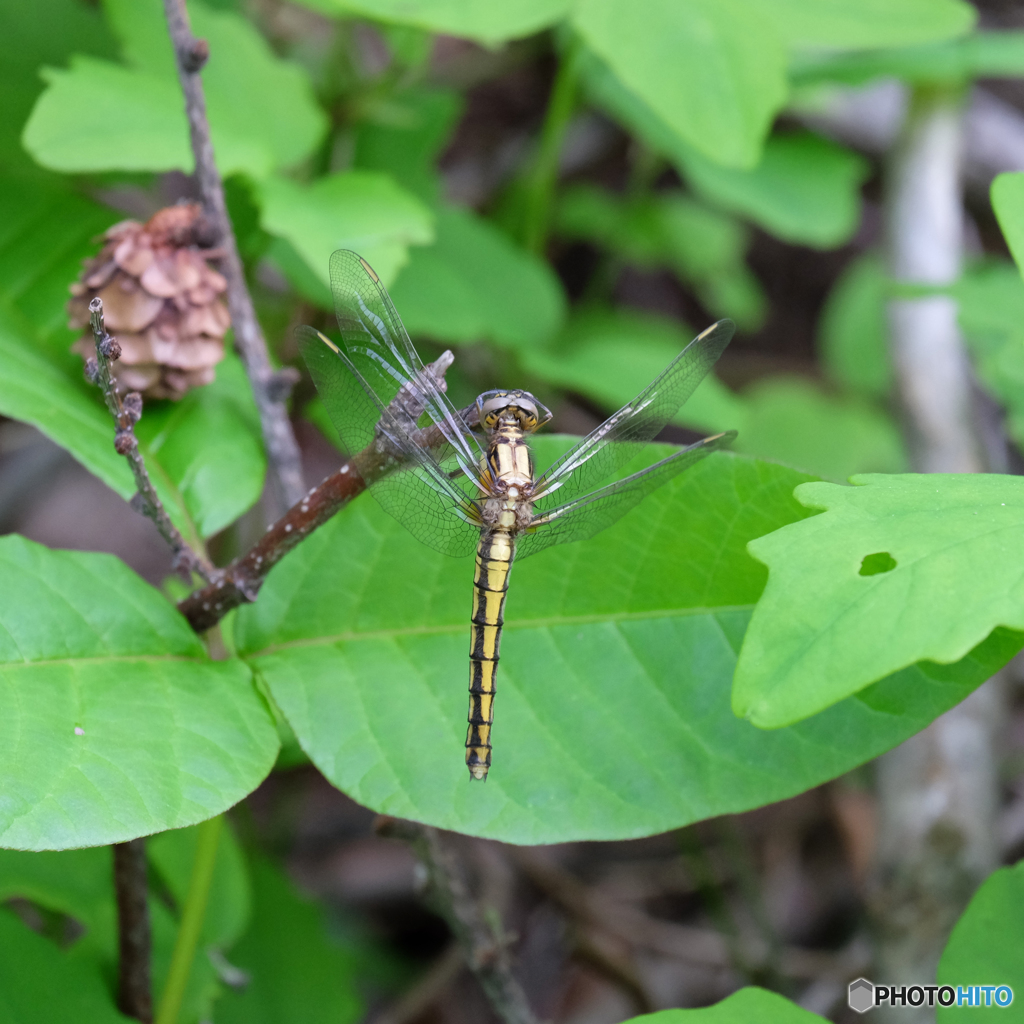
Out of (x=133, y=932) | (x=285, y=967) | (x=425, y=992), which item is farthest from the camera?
(x=425, y=992)

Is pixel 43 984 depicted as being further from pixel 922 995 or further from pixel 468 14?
pixel 468 14

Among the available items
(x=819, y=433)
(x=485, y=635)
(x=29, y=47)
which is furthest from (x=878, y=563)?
(x=819, y=433)

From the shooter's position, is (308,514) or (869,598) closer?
(869,598)

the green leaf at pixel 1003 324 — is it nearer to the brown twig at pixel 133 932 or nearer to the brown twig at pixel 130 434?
the brown twig at pixel 130 434

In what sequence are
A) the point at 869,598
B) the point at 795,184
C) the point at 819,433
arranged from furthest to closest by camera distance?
the point at 819,433 → the point at 795,184 → the point at 869,598

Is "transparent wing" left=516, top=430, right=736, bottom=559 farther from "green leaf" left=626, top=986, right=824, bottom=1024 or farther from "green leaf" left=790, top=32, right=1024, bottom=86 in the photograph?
"green leaf" left=790, top=32, right=1024, bottom=86

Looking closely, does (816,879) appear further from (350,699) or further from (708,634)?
(350,699)

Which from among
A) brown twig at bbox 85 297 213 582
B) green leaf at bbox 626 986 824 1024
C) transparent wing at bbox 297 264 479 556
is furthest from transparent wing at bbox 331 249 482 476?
green leaf at bbox 626 986 824 1024
